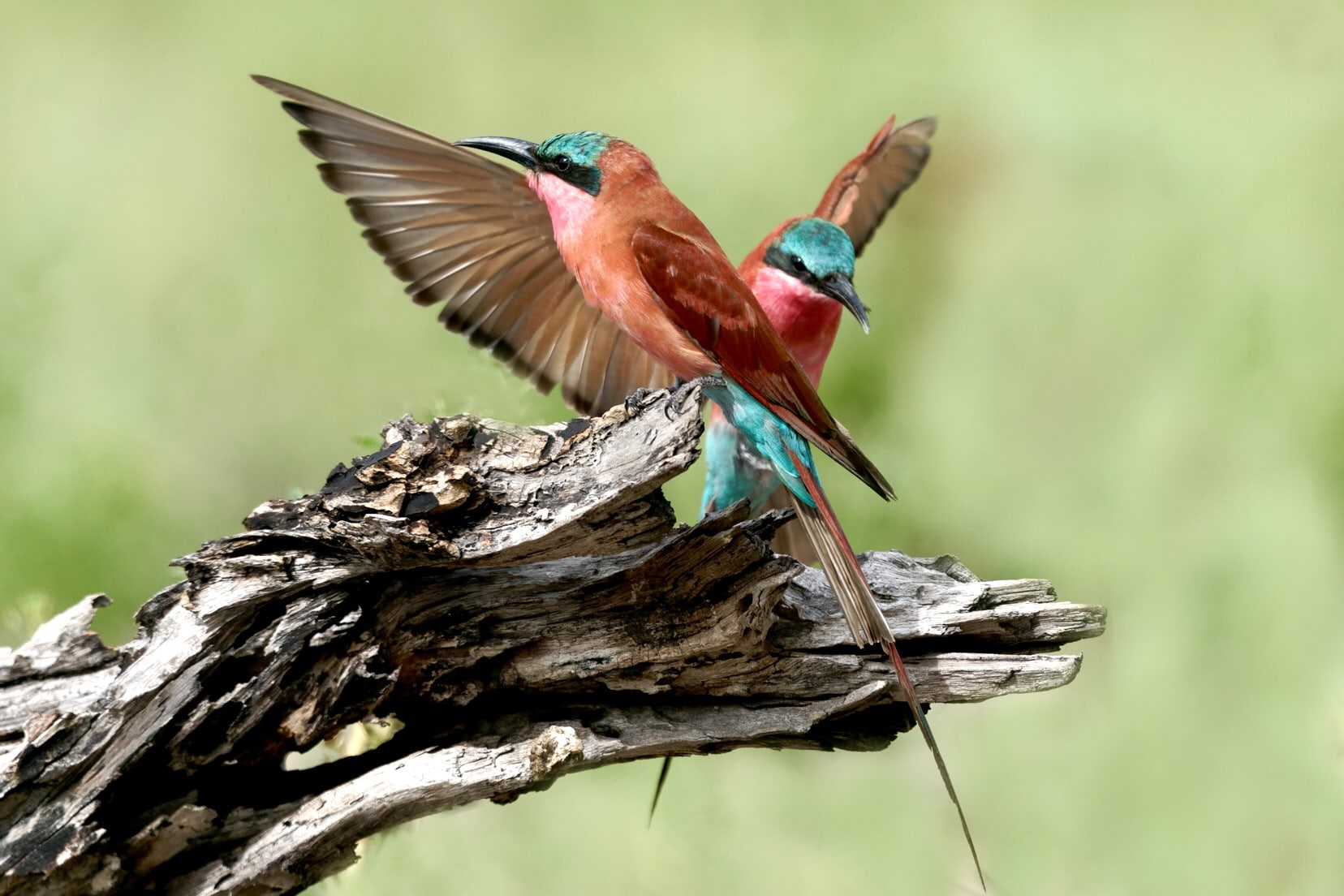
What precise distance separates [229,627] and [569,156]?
869mm

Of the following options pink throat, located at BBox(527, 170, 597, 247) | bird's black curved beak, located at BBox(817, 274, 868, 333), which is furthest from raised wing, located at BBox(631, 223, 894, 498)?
bird's black curved beak, located at BBox(817, 274, 868, 333)

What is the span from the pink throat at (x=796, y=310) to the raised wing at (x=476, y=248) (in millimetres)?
222

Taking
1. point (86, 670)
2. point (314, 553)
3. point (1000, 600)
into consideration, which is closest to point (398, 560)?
point (314, 553)

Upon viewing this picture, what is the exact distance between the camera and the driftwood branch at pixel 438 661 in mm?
1584

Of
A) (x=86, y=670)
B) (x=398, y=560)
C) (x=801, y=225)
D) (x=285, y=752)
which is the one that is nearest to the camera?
(x=398, y=560)

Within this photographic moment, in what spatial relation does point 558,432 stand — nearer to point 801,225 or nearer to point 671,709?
point 671,709

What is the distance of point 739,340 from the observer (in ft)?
5.73

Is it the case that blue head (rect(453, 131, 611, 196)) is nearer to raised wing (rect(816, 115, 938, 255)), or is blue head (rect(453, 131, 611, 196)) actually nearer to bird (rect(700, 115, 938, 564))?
bird (rect(700, 115, 938, 564))

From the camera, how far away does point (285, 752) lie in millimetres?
1714

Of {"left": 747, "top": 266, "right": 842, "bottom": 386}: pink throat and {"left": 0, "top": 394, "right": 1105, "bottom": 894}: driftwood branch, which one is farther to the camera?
{"left": 747, "top": 266, "right": 842, "bottom": 386}: pink throat

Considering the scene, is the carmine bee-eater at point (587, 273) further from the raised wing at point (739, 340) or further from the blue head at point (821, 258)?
the blue head at point (821, 258)

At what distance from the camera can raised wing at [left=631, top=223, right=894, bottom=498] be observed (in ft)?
5.72

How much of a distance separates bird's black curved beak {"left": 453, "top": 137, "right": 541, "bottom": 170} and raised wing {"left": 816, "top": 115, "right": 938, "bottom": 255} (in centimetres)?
71

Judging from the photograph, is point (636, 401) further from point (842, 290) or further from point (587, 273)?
point (842, 290)
